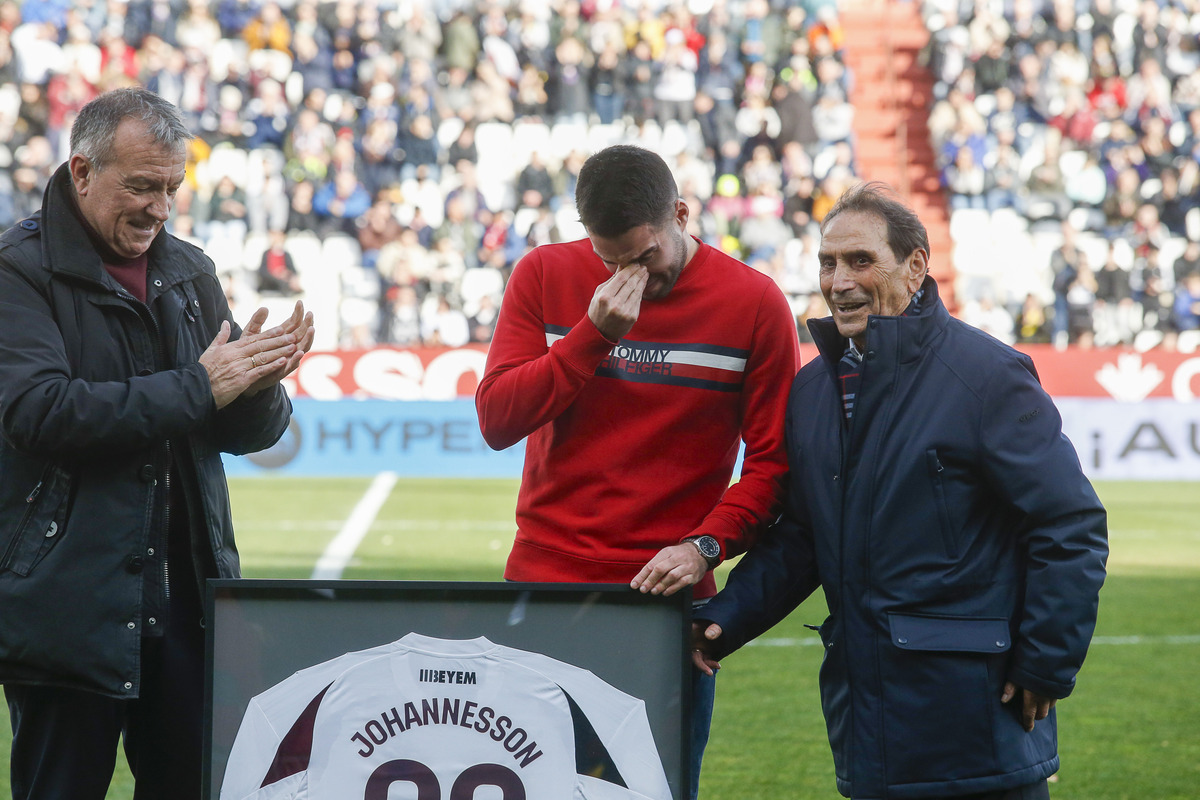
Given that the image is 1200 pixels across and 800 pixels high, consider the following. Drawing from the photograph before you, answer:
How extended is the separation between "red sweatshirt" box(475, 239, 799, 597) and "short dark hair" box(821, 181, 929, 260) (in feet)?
1.00

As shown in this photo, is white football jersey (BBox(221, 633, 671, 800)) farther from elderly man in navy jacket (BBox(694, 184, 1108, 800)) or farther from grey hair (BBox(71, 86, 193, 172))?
grey hair (BBox(71, 86, 193, 172))

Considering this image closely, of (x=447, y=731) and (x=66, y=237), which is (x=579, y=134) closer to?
(x=66, y=237)


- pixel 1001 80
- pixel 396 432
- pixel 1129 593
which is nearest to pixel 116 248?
pixel 1129 593

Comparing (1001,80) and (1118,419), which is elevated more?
(1001,80)

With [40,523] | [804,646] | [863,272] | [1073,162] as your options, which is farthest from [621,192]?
[1073,162]

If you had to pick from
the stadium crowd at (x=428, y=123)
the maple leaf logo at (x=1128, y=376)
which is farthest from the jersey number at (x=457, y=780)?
the stadium crowd at (x=428, y=123)

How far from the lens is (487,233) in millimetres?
17219

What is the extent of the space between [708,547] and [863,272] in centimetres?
65

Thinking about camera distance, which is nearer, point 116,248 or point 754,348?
point 116,248

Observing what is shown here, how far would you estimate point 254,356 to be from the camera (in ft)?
8.79

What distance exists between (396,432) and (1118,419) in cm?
648

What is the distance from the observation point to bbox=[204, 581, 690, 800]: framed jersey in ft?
8.07

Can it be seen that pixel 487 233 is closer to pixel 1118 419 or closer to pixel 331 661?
pixel 1118 419

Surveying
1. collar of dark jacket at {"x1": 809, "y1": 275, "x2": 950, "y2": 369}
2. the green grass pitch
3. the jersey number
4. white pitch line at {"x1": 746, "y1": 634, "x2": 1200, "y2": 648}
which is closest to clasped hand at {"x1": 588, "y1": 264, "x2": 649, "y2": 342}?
collar of dark jacket at {"x1": 809, "y1": 275, "x2": 950, "y2": 369}
